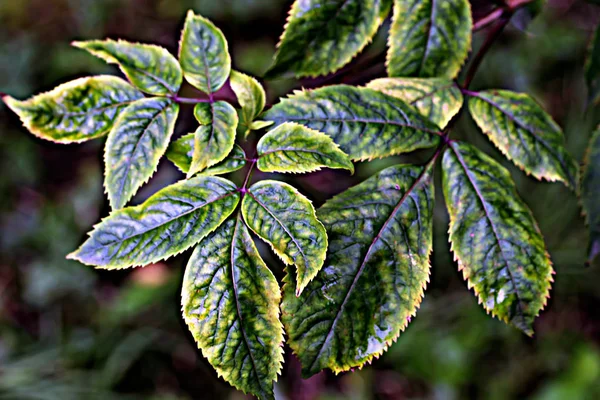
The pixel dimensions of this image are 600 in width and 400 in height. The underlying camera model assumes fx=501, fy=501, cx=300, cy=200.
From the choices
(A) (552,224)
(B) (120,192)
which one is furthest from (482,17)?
(A) (552,224)

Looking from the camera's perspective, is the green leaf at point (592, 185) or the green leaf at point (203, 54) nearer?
the green leaf at point (203, 54)

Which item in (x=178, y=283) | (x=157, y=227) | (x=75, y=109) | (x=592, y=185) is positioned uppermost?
(x=75, y=109)

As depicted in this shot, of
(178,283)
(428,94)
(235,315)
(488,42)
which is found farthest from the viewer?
(178,283)

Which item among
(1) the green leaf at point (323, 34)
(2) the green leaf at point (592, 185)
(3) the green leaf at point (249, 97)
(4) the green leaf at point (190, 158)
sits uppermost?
(1) the green leaf at point (323, 34)

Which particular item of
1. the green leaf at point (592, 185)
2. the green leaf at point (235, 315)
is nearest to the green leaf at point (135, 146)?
the green leaf at point (235, 315)

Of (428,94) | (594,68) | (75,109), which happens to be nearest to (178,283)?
(75,109)

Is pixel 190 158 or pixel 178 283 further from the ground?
pixel 190 158

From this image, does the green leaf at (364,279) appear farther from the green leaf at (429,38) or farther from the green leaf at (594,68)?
the green leaf at (594,68)

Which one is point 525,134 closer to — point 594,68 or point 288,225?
point 594,68
